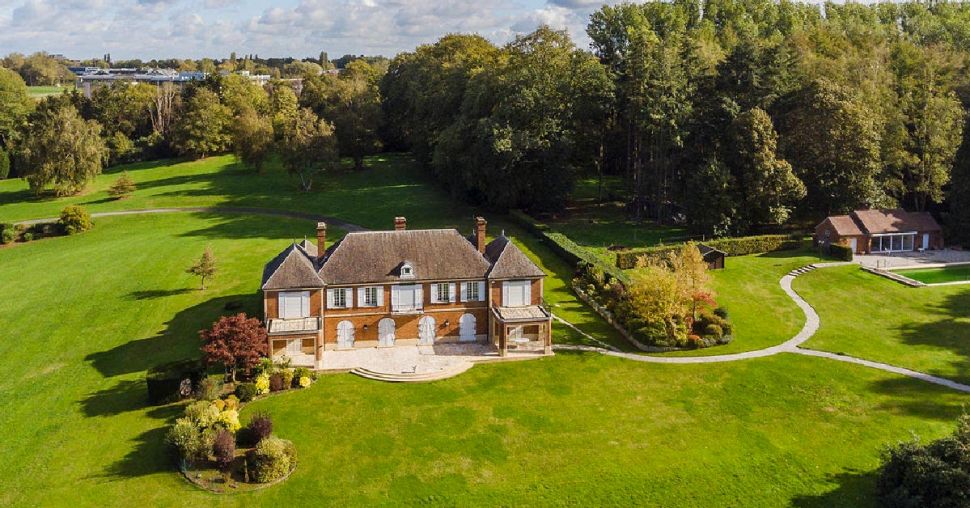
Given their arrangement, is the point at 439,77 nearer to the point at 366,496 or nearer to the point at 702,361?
the point at 702,361

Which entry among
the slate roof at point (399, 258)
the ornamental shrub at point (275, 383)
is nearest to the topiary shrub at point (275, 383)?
the ornamental shrub at point (275, 383)

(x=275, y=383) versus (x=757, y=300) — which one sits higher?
(x=757, y=300)

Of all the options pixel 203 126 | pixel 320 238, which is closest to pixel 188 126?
pixel 203 126

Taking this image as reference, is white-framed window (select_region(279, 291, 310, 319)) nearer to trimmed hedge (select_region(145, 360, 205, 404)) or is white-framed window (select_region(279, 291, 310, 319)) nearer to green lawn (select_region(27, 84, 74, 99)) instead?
trimmed hedge (select_region(145, 360, 205, 404))

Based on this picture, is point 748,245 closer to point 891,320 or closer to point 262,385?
point 891,320

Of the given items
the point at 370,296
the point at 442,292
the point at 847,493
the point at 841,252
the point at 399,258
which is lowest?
the point at 847,493

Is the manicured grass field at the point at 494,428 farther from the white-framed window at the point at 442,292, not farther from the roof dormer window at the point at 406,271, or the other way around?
the roof dormer window at the point at 406,271

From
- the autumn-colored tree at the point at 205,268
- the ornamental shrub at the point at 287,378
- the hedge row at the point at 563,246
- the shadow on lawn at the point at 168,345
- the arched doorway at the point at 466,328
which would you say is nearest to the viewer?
the ornamental shrub at the point at 287,378
